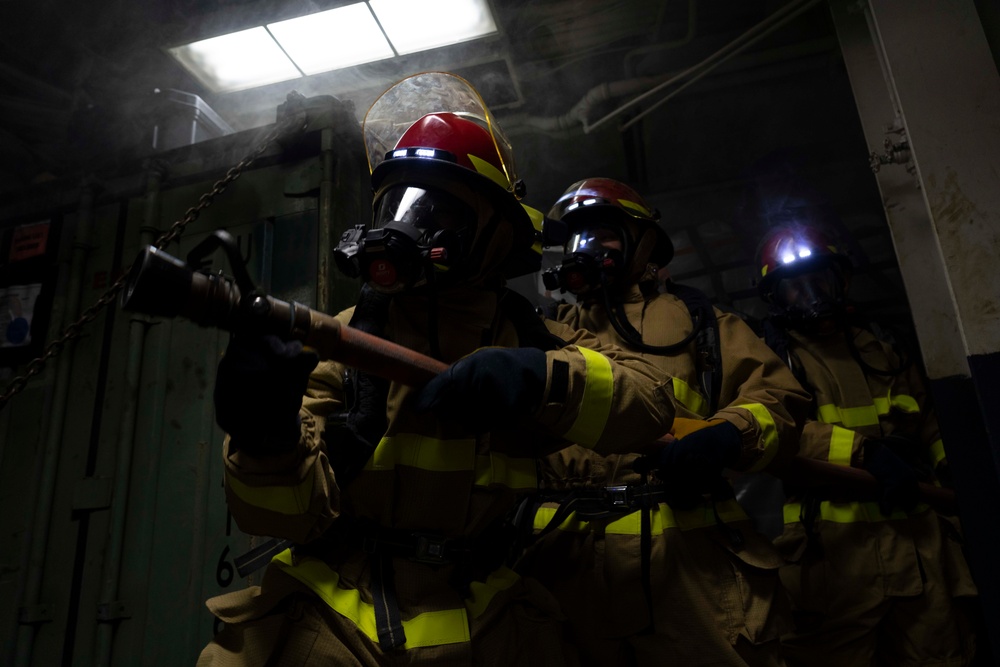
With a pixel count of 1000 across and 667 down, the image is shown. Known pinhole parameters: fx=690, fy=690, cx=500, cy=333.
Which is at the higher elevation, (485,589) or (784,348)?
(784,348)

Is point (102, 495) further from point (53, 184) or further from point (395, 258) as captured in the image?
point (395, 258)

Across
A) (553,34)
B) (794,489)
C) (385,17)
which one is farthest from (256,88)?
(794,489)

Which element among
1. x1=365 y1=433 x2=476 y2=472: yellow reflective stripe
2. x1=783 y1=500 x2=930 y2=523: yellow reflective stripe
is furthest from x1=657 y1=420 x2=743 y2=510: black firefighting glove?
x1=783 y1=500 x2=930 y2=523: yellow reflective stripe

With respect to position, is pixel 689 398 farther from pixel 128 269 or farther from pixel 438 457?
pixel 128 269

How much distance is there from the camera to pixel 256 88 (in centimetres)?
412

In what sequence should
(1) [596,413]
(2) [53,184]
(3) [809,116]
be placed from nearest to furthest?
(1) [596,413] < (2) [53,184] < (3) [809,116]

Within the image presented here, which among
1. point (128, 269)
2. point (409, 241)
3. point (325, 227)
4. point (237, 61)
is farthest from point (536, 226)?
point (237, 61)

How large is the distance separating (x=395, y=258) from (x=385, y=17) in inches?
99.3

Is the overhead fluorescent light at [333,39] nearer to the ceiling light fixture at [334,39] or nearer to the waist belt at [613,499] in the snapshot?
the ceiling light fixture at [334,39]

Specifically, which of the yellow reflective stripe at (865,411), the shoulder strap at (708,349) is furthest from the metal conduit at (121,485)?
the yellow reflective stripe at (865,411)

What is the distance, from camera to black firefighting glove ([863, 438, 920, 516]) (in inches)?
111

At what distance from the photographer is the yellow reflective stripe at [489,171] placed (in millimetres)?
1877

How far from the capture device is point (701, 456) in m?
1.95

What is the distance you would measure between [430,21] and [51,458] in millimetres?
2832
